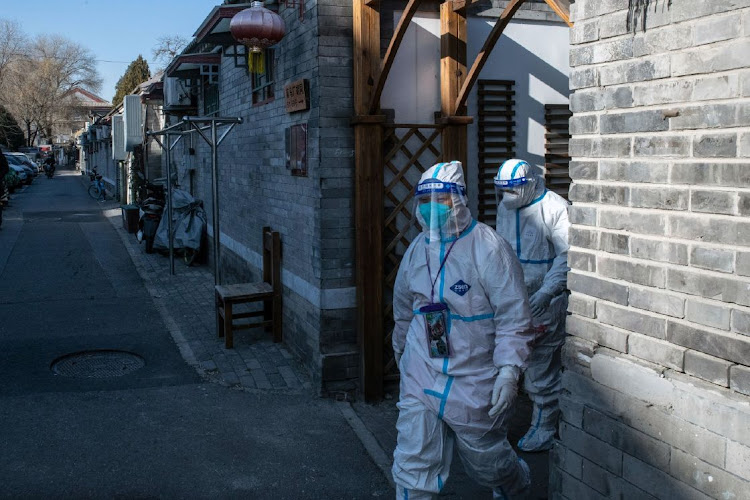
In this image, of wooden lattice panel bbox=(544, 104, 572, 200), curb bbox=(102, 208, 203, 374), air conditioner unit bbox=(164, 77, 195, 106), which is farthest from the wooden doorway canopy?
air conditioner unit bbox=(164, 77, 195, 106)

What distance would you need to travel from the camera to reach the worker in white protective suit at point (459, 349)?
3.76m

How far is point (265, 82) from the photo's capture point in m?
8.46

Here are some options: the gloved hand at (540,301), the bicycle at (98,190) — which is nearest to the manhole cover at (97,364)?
the gloved hand at (540,301)

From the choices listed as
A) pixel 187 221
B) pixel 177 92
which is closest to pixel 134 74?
pixel 177 92

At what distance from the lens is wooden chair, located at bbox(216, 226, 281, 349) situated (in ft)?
25.9

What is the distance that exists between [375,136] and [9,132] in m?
73.3

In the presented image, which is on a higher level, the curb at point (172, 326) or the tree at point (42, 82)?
the tree at point (42, 82)

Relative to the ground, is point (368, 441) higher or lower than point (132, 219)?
lower

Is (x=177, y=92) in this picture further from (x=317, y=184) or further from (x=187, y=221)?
(x=317, y=184)

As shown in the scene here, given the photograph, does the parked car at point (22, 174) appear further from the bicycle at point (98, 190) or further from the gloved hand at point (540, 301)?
the gloved hand at point (540, 301)

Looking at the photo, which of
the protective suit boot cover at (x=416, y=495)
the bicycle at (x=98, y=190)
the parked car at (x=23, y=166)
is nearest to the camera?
the protective suit boot cover at (x=416, y=495)

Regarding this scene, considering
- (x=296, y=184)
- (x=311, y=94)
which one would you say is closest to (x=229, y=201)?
(x=296, y=184)

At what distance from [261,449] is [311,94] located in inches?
114

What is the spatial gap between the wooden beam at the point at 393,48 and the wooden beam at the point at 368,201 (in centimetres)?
8
